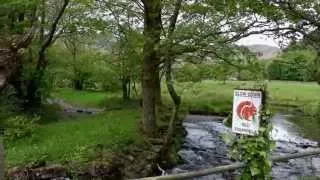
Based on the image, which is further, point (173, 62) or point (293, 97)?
point (293, 97)

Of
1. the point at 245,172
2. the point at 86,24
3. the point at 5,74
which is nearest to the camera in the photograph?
the point at 5,74

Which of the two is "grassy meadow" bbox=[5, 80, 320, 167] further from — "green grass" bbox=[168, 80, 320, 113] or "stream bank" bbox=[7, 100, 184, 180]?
"green grass" bbox=[168, 80, 320, 113]

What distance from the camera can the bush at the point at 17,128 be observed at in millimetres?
14805

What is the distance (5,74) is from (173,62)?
1231 centimetres

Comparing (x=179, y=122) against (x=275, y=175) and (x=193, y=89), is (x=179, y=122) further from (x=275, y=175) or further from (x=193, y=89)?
(x=275, y=175)

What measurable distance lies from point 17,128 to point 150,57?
16.9 ft

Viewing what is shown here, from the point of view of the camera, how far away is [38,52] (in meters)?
22.3

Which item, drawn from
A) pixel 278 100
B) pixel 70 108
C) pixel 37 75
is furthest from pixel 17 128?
pixel 278 100

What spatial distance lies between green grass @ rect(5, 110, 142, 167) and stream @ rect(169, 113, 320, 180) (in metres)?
2.11

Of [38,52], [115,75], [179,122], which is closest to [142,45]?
[179,122]

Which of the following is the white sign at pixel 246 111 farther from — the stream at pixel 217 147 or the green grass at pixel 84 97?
the green grass at pixel 84 97

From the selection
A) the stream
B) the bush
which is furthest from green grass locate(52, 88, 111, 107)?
the bush

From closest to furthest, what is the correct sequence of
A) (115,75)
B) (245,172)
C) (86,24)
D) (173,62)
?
1. (245,172)
2. (173,62)
3. (86,24)
4. (115,75)

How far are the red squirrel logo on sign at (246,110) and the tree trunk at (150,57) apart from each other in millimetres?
9210
